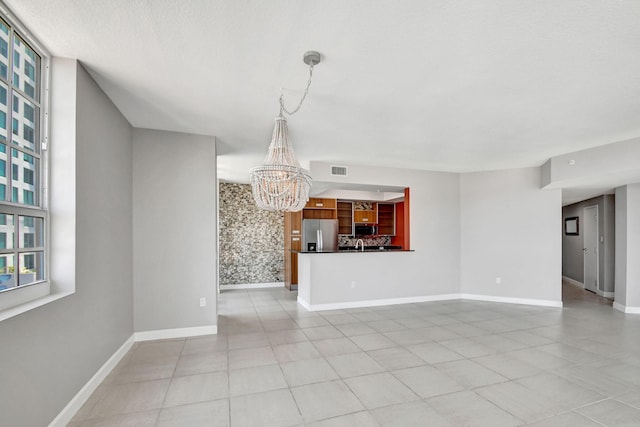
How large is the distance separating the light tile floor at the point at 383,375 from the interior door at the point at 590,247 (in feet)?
9.05

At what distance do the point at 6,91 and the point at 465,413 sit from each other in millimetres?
3751

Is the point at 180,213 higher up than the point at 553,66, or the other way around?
the point at 553,66

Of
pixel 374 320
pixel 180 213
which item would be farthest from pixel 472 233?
pixel 180 213

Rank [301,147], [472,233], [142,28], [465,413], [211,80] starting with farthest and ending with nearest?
[472,233], [301,147], [211,80], [465,413], [142,28]

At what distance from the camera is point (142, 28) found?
1.96m

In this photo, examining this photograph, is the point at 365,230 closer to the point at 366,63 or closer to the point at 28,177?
the point at 366,63

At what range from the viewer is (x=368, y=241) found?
28.6ft

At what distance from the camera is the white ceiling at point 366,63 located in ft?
5.91

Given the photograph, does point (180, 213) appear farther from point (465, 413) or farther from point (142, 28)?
point (465, 413)

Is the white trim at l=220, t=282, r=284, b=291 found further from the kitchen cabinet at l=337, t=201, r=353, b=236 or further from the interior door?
the interior door

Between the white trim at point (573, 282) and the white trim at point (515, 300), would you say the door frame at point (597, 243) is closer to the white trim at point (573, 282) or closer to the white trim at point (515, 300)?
the white trim at point (573, 282)

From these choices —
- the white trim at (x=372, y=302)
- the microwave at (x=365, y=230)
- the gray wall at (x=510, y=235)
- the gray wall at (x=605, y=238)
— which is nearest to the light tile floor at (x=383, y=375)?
the white trim at (x=372, y=302)

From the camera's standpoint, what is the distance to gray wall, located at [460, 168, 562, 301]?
5602 millimetres

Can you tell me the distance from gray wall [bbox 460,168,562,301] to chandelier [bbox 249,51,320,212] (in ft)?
15.4
